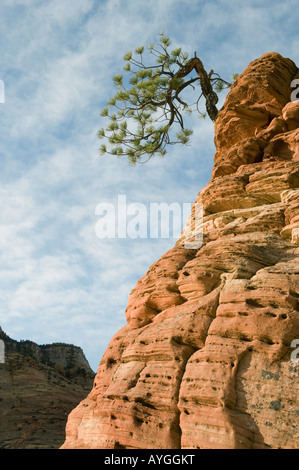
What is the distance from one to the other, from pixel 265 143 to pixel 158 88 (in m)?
7.07

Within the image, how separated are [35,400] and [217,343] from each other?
793 inches

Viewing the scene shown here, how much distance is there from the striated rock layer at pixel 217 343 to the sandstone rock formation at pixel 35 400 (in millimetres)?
12350

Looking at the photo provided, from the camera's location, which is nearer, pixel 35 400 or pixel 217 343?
pixel 217 343

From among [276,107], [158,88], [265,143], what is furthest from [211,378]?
[158,88]

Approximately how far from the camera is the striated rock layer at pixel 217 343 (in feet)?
22.8

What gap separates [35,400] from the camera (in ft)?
81.9

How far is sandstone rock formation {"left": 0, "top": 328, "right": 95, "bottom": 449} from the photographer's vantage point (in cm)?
2091

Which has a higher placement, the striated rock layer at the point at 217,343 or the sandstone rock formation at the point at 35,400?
the striated rock layer at the point at 217,343

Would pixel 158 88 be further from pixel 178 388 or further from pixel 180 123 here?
pixel 178 388

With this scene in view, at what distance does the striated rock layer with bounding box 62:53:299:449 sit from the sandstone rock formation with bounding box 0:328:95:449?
486 inches

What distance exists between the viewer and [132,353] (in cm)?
933

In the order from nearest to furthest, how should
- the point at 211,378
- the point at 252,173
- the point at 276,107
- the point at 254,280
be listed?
the point at 211,378 < the point at 254,280 < the point at 252,173 < the point at 276,107

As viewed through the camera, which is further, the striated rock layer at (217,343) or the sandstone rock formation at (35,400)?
the sandstone rock formation at (35,400)

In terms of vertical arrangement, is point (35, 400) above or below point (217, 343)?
below
